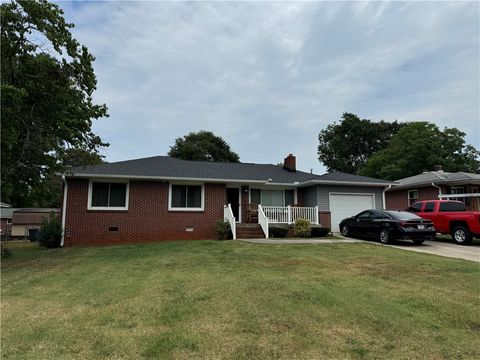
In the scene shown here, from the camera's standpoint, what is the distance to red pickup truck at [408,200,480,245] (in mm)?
14016

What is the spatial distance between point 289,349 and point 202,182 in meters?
13.5

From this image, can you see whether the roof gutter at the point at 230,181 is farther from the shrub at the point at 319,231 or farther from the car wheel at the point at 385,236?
the car wheel at the point at 385,236

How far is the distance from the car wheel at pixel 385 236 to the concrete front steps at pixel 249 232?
5.20 meters

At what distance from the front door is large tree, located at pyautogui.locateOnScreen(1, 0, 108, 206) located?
7721 mm

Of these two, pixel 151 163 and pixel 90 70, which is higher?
pixel 90 70

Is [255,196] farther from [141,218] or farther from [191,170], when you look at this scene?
[141,218]

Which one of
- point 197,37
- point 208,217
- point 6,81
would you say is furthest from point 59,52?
point 208,217

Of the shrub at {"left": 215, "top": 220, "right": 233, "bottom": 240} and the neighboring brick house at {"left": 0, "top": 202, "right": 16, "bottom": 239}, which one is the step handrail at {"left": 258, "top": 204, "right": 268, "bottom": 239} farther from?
the neighboring brick house at {"left": 0, "top": 202, "right": 16, "bottom": 239}

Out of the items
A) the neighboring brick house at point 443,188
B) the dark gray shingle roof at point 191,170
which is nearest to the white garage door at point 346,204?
the dark gray shingle roof at point 191,170

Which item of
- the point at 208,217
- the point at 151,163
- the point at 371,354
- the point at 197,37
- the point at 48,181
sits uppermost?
the point at 197,37

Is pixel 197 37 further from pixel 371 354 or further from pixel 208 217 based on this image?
pixel 371 354

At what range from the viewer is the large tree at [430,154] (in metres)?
38.4

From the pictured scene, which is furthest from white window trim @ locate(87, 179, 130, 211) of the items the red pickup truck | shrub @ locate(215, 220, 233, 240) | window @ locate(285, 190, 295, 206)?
the red pickup truck

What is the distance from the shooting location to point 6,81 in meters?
10.2
